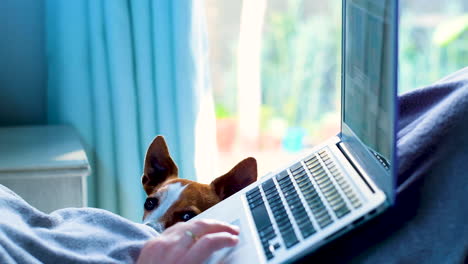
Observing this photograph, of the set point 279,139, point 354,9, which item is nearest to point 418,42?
point 279,139

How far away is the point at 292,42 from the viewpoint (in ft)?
10.7

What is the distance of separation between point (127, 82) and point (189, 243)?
111 cm

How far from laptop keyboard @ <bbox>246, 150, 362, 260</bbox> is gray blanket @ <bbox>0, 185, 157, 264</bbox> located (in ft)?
0.55

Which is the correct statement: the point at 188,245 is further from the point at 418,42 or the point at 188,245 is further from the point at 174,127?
the point at 418,42

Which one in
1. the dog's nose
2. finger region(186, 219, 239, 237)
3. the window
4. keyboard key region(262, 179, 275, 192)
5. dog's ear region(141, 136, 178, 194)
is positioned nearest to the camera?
finger region(186, 219, 239, 237)

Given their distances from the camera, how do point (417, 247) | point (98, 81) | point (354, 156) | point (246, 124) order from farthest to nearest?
point (246, 124)
point (98, 81)
point (354, 156)
point (417, 247)

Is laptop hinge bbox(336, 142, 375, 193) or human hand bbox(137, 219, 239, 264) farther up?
laptop hinge bbox(336, 142, 375, 193)

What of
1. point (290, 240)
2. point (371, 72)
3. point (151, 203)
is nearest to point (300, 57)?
point (151, 203)

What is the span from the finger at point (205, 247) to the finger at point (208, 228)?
18 millimetres

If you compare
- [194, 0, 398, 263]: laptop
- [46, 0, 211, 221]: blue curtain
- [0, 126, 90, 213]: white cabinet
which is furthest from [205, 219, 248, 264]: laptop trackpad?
[46, 0, 211, 221]: blue curtain

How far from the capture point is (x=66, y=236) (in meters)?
0.83

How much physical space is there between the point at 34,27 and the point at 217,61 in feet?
4.86

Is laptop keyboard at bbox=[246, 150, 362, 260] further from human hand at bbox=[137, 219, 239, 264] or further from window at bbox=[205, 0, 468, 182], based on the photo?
window at bbox=[205, 0, 468, 182]

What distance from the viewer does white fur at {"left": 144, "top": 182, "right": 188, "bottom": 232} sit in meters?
1.08
